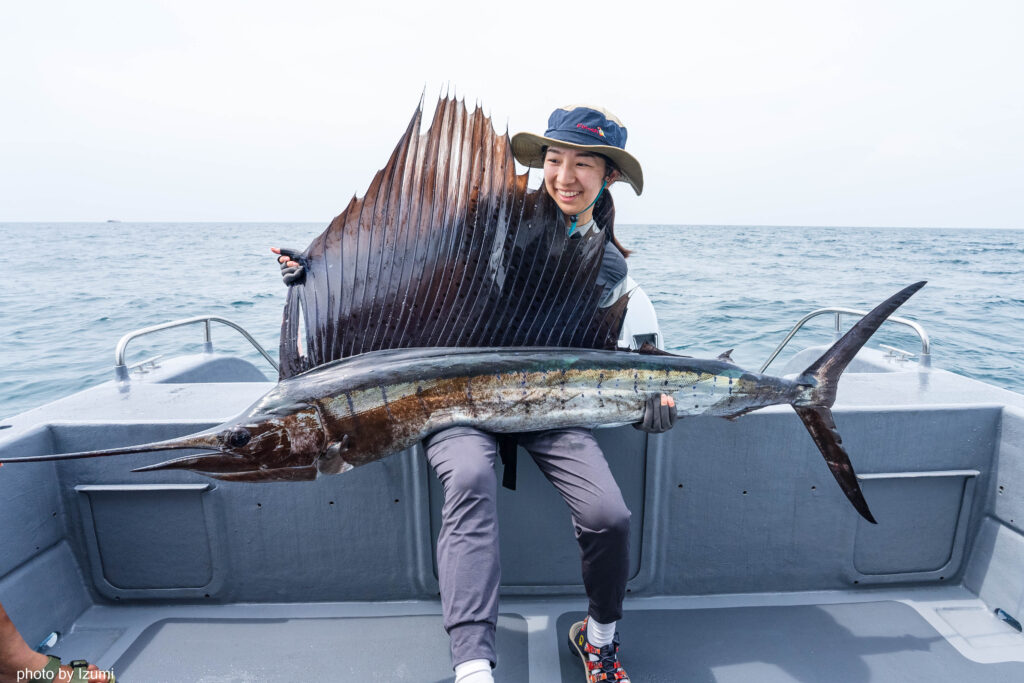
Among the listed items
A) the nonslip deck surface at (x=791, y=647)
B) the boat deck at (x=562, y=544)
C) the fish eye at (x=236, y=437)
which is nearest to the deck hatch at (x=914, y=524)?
the boat deck at (x=562, y=544)

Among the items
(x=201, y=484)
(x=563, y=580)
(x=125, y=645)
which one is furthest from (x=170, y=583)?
(x=563, y=580)

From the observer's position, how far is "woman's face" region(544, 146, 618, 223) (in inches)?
88.5

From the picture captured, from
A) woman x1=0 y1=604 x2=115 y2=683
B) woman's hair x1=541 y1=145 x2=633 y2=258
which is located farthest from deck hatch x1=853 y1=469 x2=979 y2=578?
woman x1=0 y1=604 x2=115 y2=683

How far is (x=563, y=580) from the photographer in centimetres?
211

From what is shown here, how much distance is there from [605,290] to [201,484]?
4.87ft

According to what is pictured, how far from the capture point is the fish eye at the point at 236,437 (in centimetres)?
145

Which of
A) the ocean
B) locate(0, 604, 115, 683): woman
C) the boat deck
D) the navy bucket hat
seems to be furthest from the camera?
the ocean

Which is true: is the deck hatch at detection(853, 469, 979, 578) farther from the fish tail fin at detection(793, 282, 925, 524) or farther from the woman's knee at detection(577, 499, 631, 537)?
the woman's knee at detection(577, 499, 631, 537)

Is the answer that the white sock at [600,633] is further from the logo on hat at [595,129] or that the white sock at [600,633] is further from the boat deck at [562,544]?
the logo on hat at [595,129]

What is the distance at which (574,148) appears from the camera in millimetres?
2186

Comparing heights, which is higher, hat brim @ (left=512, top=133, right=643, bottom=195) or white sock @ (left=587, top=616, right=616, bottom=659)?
hat brim @ (left=512, top=133, right=643, bottom=195)

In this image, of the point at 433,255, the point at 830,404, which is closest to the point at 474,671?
the point at 433,255

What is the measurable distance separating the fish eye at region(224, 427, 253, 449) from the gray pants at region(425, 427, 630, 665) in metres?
0.47

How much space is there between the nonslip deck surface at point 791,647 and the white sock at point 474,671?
0.54 metres
